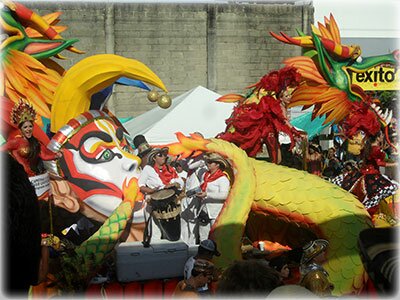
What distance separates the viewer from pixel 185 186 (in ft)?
14.3

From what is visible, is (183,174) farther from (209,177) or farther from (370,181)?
(370,181)

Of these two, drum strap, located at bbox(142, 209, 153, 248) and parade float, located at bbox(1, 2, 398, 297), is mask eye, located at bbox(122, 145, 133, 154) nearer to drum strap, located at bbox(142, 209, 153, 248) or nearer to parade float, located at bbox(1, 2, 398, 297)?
parade float, located at bbox(1, 2, 398, 297)

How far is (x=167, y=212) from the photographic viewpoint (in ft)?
13.3

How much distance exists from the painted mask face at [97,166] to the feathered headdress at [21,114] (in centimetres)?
31

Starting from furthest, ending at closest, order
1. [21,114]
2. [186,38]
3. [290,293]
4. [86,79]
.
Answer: [186,38]
[86,79]
[21,114]
[290,293]

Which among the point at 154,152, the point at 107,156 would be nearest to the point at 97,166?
the point at 107,156

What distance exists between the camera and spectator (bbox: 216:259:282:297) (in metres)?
1.82

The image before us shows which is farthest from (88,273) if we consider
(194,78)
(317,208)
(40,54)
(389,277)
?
(194,78)

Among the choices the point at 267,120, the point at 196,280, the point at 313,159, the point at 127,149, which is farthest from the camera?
the point at 313,159

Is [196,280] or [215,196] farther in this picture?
[215,196]

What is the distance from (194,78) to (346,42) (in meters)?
3.59

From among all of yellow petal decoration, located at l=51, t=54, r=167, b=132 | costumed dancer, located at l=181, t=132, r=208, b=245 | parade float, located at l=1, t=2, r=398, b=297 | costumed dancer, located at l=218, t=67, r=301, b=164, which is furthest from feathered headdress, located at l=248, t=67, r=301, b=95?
costumed dancer, located at l=181, t=132, r=208, b=245

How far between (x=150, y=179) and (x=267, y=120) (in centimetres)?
144

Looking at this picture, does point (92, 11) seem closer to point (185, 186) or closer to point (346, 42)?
point (346, 42)
